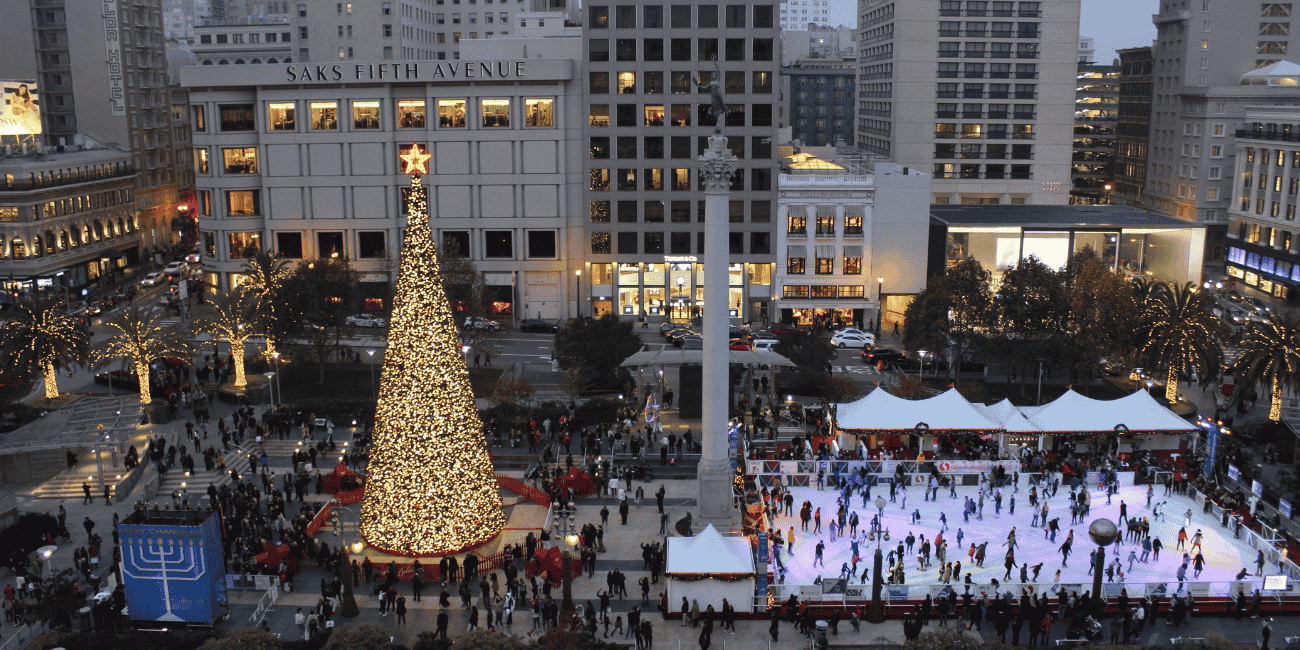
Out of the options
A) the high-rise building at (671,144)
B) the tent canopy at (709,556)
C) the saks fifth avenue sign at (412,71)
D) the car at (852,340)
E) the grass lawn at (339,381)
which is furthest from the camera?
the saks fifth avenue sign at (412,71)

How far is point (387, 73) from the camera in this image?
3105 inches

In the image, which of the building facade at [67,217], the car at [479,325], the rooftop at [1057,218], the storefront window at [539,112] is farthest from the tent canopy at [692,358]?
the building facade at [67,217]

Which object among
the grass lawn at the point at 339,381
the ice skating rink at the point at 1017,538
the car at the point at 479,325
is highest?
the car at the point at 479,325

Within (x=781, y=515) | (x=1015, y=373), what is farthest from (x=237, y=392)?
(x=1015, y=373)

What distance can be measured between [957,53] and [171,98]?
8651 centimetres

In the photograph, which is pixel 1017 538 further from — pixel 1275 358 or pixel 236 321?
pixel 236 321

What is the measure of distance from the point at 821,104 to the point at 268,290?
14648 cm

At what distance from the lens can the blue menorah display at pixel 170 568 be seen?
32594 millimetres

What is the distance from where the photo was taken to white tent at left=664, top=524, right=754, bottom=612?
32938 millimetres

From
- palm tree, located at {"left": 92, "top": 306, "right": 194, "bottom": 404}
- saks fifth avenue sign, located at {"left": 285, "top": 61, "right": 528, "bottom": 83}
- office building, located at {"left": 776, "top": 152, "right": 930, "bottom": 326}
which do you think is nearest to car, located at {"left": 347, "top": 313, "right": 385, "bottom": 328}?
palm tree, located at {"left": 92, "top": 306, "right": 194, "bottom": 404}

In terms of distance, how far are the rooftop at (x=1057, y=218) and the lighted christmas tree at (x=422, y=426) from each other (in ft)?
179

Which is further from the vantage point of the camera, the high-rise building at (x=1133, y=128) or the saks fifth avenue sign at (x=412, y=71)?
the high-rise building at (x=1133, y=128)

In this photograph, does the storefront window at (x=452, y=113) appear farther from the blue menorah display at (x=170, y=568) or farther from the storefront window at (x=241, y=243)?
the blue menorah display at (x=170, y=568)

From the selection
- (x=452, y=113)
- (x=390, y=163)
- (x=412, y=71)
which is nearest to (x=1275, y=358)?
(x=452, y=113)
